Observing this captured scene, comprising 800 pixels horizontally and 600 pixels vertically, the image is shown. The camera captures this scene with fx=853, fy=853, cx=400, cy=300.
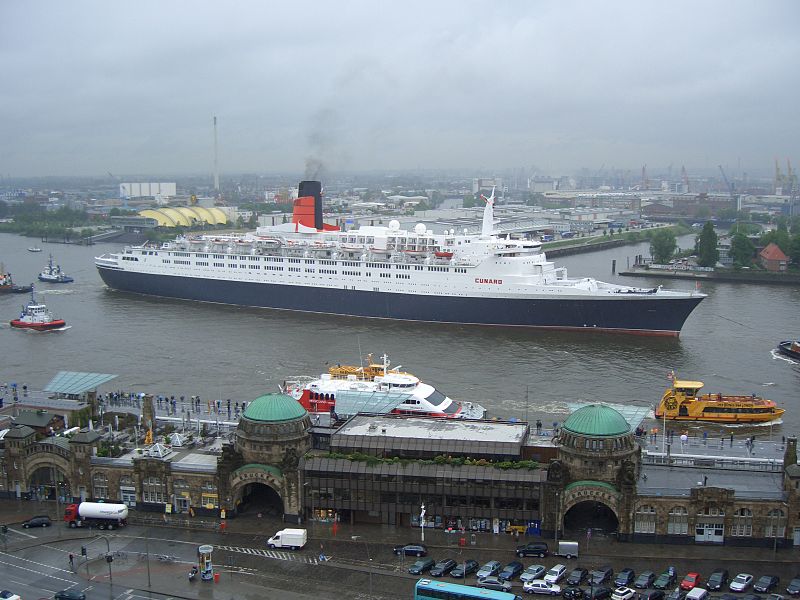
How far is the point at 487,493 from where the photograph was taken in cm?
1571

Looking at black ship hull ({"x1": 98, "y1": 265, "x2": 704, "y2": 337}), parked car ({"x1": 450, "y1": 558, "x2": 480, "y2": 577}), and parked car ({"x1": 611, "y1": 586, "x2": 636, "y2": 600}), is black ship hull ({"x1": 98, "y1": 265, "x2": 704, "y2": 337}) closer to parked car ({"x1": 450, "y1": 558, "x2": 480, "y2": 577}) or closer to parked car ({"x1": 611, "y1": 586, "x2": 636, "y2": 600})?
parked car ({"x1": 450, "y1": 558, "x2": 480, "y2": 577})

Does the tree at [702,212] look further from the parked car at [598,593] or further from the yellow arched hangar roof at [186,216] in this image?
the parked car at [598,593]

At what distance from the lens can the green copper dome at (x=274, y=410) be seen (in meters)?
16.8

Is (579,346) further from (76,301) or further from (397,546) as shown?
(76,301)

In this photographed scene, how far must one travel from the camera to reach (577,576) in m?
13.8

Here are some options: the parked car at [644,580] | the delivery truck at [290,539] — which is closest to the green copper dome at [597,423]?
the parked car at [644,580]

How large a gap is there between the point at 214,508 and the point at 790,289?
1796 inches

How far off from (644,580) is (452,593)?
3.23 m

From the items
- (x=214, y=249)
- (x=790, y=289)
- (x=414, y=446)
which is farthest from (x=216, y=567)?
(x=790, y=289)

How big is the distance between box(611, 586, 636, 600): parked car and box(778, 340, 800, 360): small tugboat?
2104 cm

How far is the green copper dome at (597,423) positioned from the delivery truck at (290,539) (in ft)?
17.4

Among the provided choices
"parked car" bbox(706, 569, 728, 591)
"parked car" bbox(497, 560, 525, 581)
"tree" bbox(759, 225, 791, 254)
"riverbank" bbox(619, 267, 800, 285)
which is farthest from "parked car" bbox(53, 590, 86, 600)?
"tree" bbox(759, 225, 791, 254)

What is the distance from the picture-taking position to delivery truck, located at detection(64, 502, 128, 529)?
16.2m

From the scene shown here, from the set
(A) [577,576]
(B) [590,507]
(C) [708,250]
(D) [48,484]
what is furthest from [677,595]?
(C) [708,250]
